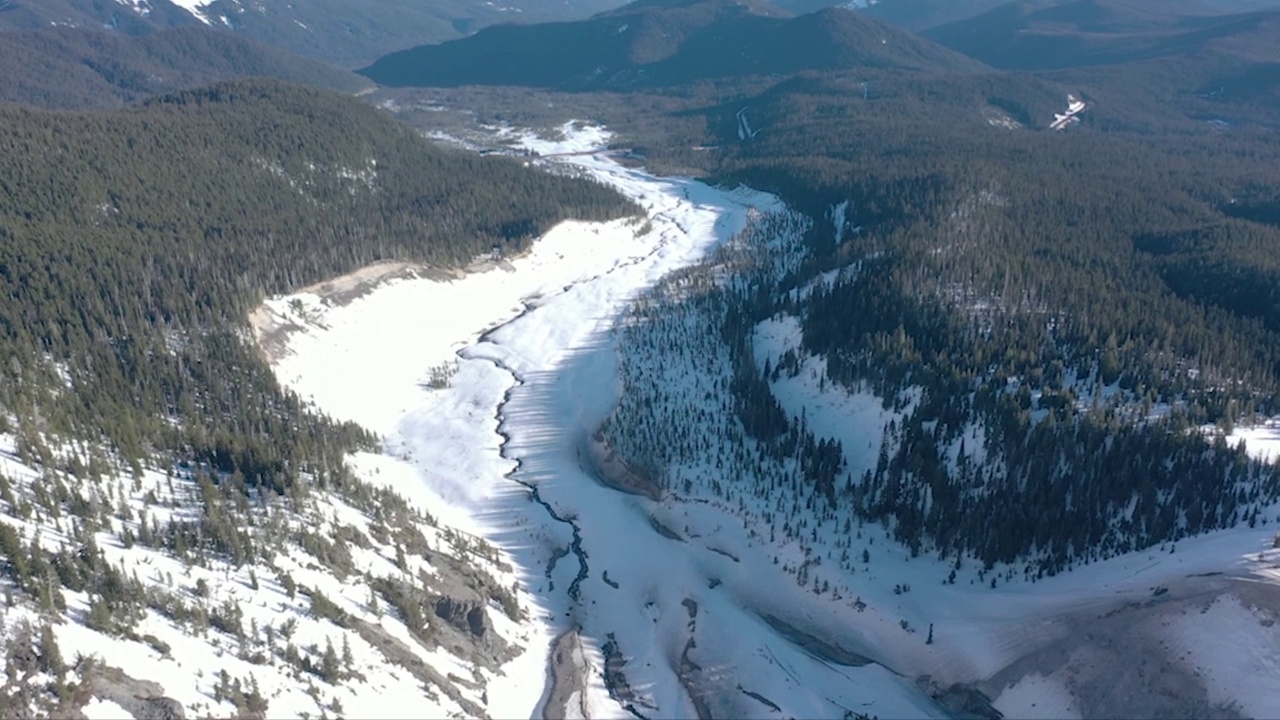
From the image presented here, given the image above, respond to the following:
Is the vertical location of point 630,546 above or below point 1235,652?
below

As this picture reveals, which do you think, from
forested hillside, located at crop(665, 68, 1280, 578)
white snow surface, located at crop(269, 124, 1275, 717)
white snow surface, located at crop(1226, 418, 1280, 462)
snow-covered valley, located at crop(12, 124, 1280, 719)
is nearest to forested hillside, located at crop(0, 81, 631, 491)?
snow-covered valley, located at crop(12, 124, 1280, 719)

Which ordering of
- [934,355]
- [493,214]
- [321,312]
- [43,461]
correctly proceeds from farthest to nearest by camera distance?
1. [493,214]
2. [321,312]
3. [934,355]
4. [43,461]

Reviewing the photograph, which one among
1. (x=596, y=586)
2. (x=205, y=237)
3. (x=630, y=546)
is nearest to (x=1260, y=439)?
(x=630, y=546)

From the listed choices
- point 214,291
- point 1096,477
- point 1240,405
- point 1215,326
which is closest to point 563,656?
point 1096,477

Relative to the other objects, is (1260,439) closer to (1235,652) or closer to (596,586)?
(1235,652)

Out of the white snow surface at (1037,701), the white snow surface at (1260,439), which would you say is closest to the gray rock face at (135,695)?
the white snow surface at (1037,701)

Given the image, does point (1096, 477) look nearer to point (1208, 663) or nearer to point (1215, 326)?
point (1208, 663)
